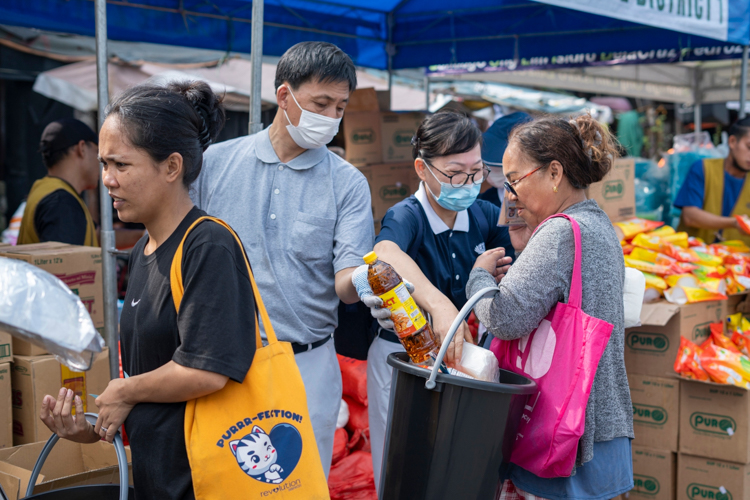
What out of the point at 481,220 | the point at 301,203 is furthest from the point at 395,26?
the point at 301,203

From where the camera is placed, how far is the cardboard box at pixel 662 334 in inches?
131

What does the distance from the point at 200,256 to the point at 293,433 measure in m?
0.45

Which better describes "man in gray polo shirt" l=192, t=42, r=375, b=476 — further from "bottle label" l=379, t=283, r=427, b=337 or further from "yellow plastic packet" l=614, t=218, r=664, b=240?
"yellow plastic packet" l=614, t=218, r=664, b=240

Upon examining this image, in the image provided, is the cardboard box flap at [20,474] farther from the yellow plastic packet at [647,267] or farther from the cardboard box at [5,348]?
the yellow plastic packet at [647,267]

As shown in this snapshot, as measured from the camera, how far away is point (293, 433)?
56.3 inches

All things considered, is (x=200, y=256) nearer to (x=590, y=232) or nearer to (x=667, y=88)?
(x=590, y=232)

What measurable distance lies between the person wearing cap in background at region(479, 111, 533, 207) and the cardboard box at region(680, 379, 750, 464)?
4.63 ft

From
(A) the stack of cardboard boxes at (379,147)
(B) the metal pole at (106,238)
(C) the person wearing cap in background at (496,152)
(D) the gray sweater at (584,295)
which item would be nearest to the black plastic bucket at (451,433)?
(D) the gray sweater at (584,295)

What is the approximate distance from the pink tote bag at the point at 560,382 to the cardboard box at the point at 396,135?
10.9 feet

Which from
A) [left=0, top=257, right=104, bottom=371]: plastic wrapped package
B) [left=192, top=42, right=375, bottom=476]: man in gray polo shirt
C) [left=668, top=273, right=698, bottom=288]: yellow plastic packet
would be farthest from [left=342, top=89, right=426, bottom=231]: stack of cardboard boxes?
[left=0, top=257, right=104, bottom=371]: plastic wrapped package

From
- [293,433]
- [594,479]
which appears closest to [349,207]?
[293,433]

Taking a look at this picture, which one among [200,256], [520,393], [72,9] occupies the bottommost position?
[520,393]

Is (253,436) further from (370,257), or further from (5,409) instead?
(5,409)

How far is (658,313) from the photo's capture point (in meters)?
3.33
